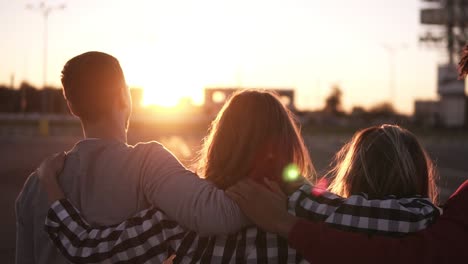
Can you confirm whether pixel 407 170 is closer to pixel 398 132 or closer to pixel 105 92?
pixel 398 132

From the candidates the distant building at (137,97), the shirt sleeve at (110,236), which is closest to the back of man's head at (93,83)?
the shirt sleeve at (110,236)

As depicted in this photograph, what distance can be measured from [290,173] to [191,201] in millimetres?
335

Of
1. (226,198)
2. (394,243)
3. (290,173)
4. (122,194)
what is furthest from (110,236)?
(394,243)

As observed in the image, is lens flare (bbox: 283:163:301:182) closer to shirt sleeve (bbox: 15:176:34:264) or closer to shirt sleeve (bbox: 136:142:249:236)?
shirt sleeve (bbox: 136:142:249:236)

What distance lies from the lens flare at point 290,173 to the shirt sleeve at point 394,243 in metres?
0.19

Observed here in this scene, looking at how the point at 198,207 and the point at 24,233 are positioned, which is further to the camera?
the point at 24,233

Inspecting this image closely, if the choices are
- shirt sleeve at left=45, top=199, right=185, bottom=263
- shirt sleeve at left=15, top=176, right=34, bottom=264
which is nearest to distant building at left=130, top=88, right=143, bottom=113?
shirt sleeve at left=15, top=176, right=34, bottom=264

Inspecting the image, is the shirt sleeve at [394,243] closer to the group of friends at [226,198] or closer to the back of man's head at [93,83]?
the group of friends at [226,198]

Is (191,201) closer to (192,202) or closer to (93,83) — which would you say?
(192,202)

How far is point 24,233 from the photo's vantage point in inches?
92.0

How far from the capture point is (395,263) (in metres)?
2.00

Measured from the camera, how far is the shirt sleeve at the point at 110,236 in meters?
2.17

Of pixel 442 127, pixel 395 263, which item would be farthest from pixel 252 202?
pixel 442 127

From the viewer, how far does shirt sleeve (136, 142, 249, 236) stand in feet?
7.00
